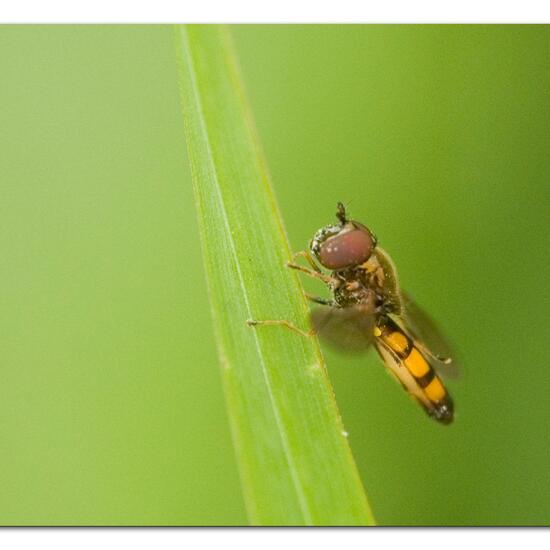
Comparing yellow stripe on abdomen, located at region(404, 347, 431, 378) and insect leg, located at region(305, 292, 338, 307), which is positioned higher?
insect leg, located at region(305, 292, 338, 307)

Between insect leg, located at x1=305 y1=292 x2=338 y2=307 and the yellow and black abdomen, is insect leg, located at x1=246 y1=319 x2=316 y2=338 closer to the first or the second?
insect leg, located at x1=305 y1=292 x2=338 y2=307

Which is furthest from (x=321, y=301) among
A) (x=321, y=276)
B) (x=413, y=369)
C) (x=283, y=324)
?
(x=413, y=369)

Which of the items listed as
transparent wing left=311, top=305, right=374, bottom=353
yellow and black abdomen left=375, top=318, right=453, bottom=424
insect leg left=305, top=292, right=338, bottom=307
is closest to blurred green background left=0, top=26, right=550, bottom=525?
yellow and black abdomen left=375, top=318, right=453, bottom=424

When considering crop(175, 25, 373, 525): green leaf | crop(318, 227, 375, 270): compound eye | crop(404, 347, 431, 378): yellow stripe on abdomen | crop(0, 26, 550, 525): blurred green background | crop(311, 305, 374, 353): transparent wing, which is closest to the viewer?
crop(175, 25, 373, 525): green leaf

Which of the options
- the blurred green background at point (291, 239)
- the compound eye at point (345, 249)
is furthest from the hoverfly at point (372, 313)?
the blurred green background at point (291, 239)

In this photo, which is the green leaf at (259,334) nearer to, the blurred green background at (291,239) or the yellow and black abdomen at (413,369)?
the yellow and black abdomen at (413,369)

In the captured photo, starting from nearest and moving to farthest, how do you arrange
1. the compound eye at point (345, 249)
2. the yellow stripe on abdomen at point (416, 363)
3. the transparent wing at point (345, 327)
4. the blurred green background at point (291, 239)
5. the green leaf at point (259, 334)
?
the green leaf at point (259, 334) → the transparent wing at point (345, 327) → the compound eye at point (345, 249) → the yellow stripe on abdomen at point (416, 363) → the blurred green background at point (291, 239)

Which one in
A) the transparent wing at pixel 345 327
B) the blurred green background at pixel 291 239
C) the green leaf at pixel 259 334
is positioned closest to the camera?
the green leaf at pixel 259 334
